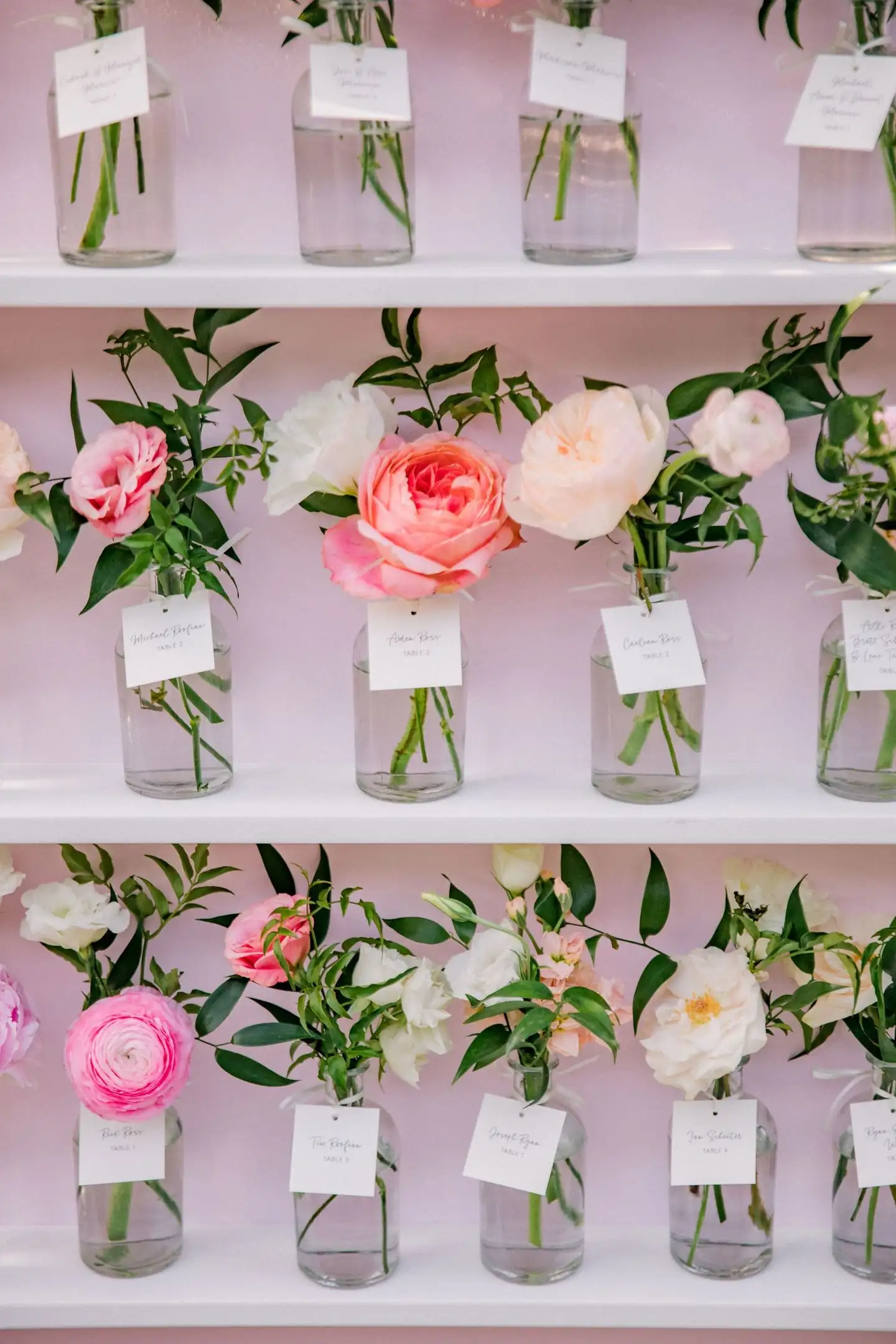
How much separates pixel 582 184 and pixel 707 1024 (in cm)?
80

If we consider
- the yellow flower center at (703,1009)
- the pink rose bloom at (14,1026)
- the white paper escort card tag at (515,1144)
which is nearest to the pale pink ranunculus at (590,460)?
the yellow flower center at (703,1009)

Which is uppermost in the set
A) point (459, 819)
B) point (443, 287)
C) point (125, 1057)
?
point (443, 287)

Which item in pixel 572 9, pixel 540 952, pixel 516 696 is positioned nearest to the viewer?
pixel 572 9

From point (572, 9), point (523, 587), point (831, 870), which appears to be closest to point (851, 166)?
point (572, 9)

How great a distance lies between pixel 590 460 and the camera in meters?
1.23

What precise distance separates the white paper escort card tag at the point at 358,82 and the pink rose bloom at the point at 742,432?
1.25ft

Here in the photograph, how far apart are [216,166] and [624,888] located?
0.86m

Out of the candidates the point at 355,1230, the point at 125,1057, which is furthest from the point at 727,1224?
the point at 125,1057

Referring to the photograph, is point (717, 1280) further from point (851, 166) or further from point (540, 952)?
point (851, 166)

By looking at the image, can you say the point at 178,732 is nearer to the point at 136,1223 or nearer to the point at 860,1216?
the point at 136,1223

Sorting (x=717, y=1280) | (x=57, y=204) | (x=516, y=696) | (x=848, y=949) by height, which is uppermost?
(x=57, y=204)

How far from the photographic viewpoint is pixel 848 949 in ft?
4.58

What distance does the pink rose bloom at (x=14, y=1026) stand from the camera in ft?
4.64

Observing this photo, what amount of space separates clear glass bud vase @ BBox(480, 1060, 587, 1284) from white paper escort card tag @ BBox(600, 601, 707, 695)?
419 millimetres
